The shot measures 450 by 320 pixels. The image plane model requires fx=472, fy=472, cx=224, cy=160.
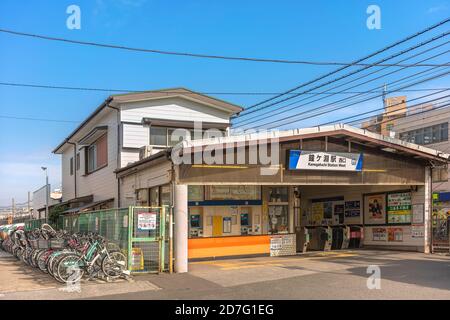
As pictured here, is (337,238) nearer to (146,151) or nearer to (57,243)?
(146,151)

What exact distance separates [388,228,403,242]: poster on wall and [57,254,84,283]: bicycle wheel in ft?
41.0

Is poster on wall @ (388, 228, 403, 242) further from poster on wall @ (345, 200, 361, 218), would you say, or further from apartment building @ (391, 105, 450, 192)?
apartment building @ (391, 105, 450, 192)

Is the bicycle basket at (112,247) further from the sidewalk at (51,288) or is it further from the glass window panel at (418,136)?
the glass window panel at (418,136)

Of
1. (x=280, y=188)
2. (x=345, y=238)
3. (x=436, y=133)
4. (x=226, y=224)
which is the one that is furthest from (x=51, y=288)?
(x=436, y=133)

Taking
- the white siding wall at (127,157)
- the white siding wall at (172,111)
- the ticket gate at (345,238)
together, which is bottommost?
the ticket gate at (345,238)

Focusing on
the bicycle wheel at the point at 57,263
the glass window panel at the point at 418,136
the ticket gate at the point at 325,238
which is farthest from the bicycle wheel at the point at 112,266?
the glass window panel at the point at 418,136

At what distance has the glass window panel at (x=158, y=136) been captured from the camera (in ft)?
68.3

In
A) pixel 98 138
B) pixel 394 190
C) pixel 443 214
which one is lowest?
pixel 443 214

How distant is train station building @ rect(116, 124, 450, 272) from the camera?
13797 millimetres

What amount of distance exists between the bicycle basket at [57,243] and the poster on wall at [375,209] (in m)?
12.4

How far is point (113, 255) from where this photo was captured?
474 inches
